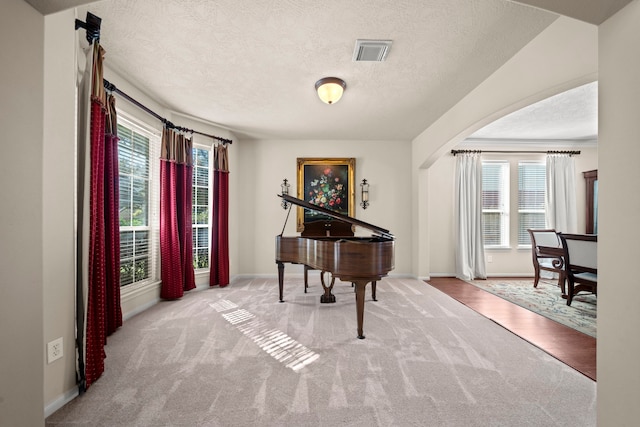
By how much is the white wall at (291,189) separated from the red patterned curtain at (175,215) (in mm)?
1265

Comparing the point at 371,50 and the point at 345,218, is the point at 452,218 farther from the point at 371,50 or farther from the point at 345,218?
the point at 371,50

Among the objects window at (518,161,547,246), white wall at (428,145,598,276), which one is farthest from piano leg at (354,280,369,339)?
window at (518,161,547,246)

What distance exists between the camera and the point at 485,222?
535cm

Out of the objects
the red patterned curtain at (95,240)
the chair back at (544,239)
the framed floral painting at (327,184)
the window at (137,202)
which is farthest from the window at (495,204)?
the red patterned curtain at (95,240)

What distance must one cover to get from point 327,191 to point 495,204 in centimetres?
341

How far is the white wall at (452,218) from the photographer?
5.26 metres

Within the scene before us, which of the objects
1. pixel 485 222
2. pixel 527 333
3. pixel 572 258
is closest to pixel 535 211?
pixel 485 222

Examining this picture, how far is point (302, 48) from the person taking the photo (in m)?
2.33

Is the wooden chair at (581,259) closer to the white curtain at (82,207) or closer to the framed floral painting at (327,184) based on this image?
the framed floral painting at (327,184)

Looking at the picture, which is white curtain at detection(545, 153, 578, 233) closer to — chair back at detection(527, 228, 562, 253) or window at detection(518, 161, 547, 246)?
window at detection(518, 161, 547, 246)
